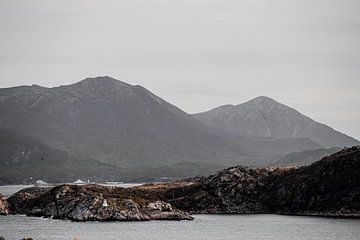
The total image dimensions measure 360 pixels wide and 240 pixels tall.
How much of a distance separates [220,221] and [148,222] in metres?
17.2

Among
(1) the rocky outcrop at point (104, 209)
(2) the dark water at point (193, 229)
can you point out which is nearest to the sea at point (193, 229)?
(2) the dark water at point (193, 229)

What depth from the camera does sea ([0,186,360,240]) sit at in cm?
15275

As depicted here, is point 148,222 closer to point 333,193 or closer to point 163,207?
point 163,207

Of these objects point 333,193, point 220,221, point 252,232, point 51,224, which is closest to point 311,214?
point 333,193

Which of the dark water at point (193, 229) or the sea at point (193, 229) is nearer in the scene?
the sea at point (193, 229)

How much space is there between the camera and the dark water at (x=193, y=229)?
153m

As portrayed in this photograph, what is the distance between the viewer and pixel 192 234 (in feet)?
520

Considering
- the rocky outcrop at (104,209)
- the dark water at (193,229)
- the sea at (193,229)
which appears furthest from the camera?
the rocky outcrop at (104,209)

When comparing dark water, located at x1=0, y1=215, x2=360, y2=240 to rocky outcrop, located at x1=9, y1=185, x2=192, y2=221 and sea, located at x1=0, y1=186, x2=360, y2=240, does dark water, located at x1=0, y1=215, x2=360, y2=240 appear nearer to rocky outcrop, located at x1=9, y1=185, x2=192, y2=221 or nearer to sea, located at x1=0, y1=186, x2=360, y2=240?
sea, located at x1=0, y1=186, x2=360, y2=240

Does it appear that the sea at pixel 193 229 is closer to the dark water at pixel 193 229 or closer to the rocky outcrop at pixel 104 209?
the dark water at pixel 193 229

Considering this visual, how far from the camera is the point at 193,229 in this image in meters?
169

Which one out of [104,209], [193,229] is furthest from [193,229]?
[104,209]

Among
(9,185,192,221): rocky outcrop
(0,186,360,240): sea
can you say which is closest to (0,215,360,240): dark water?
(0,186,360,240): sea

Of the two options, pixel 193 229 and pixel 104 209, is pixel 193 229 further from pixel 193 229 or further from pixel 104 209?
pixel 104 209
